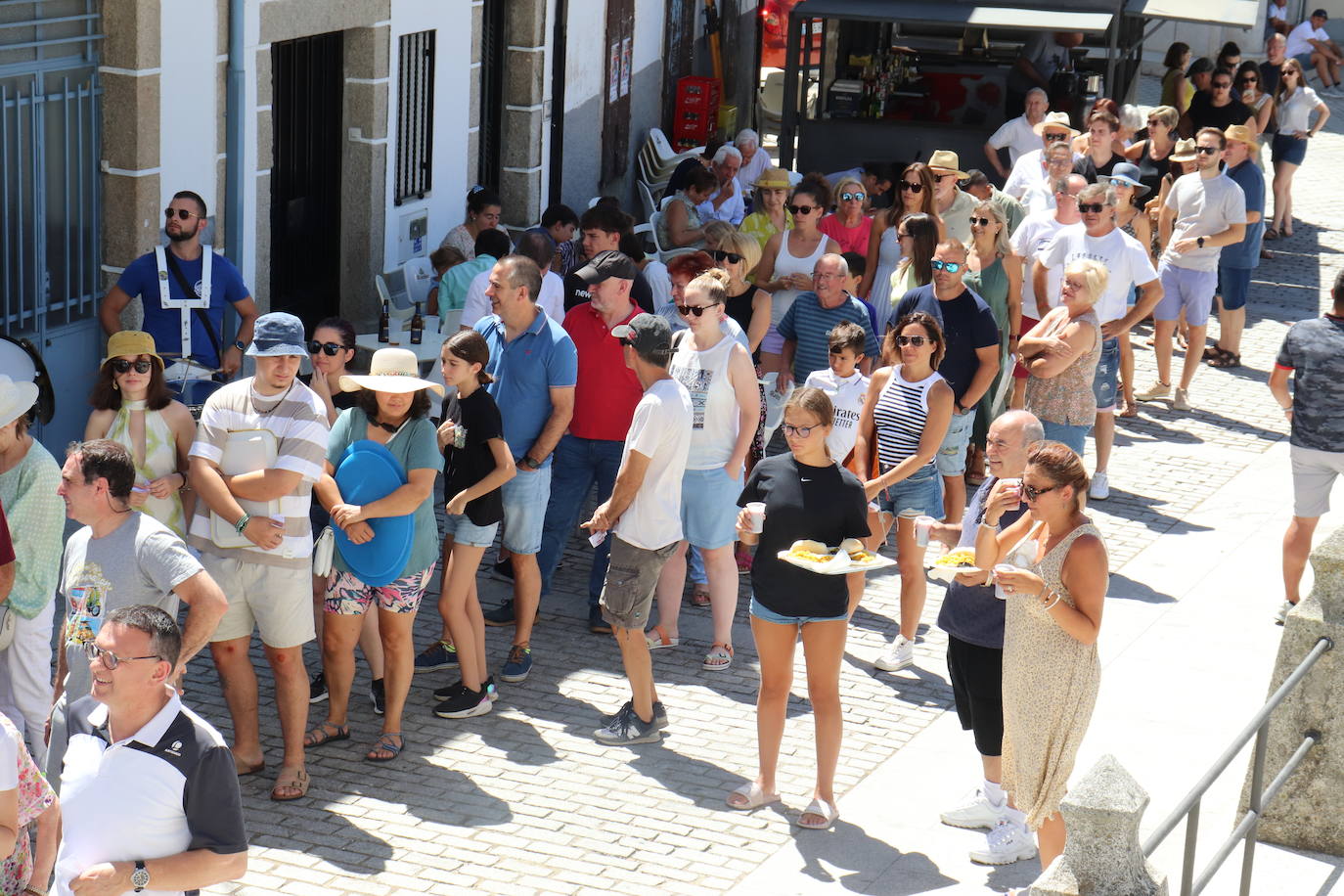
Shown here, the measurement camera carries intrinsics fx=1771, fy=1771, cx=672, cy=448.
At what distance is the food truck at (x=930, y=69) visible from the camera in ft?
57.7

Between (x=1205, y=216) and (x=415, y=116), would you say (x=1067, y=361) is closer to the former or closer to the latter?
(x=1205, y=216)

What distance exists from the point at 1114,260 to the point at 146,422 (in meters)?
6.26

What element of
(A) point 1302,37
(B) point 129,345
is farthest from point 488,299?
(A) point 1302,37

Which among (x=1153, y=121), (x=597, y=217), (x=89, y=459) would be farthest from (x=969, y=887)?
(x=1153, y=121)

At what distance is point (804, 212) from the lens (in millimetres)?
10922

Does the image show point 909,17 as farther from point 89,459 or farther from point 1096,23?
point 89,459

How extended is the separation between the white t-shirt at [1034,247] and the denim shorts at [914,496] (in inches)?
125

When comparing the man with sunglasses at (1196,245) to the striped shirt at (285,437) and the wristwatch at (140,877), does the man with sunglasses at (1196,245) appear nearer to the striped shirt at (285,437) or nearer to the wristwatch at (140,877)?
the striped shirt at (285,437)

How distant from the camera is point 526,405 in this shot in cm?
814

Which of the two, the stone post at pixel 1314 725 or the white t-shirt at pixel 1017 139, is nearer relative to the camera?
the stone post at pixel 1314 725

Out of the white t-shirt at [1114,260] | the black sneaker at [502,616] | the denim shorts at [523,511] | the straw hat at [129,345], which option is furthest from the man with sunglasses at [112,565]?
the white t-shirt at [1114,260]

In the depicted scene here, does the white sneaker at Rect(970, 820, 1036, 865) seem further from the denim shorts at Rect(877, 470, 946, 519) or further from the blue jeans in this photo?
the blue jeans

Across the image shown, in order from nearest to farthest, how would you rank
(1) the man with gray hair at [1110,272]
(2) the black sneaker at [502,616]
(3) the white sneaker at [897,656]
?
(3) the white sneaker at [897,656] < (2) the black sneaker at [502,616] < (1) the man with gray hair at [1110,272]

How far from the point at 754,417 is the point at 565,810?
2177 millimetres
